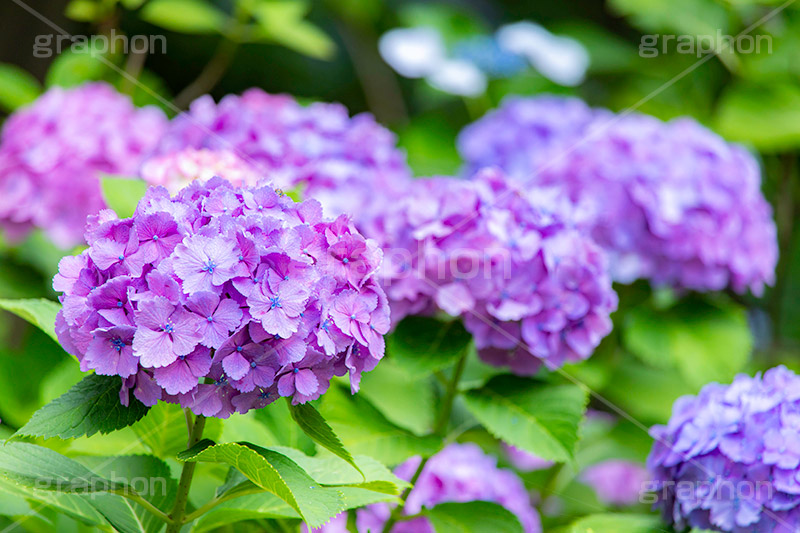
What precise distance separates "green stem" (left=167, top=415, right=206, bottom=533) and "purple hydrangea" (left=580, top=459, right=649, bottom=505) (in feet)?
5.64

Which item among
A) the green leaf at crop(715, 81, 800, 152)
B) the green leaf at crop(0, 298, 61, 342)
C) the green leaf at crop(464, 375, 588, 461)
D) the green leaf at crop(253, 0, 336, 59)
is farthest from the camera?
the green leaf at crop(715, 81, 800, 152)

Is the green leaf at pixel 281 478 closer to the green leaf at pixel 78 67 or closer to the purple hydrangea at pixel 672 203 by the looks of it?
the purple hydrangea at pixel 672 203

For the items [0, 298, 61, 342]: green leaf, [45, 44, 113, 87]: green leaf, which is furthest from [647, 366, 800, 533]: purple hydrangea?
[45, 44, 113, 87]: green leaf

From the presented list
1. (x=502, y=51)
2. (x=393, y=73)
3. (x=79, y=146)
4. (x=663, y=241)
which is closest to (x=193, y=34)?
(x=393, y=73)

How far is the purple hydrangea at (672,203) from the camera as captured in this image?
1.95m

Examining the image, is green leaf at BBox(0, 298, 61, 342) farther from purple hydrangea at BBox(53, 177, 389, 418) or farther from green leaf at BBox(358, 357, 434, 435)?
green leaf at BBox(358, 357, 434, 435)

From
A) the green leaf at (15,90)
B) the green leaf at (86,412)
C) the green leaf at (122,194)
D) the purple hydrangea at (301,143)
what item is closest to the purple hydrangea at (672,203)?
the purple hydrangea at (301,143)

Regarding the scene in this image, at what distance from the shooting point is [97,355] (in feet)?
3.05

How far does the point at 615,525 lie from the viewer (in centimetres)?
147

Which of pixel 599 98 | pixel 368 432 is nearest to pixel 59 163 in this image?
pixel 368 432

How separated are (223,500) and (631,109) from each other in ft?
Result: 6.99

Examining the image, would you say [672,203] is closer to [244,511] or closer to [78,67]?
[244,511]

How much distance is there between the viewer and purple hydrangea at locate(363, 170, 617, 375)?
1503mm

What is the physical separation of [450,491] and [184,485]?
789mm
